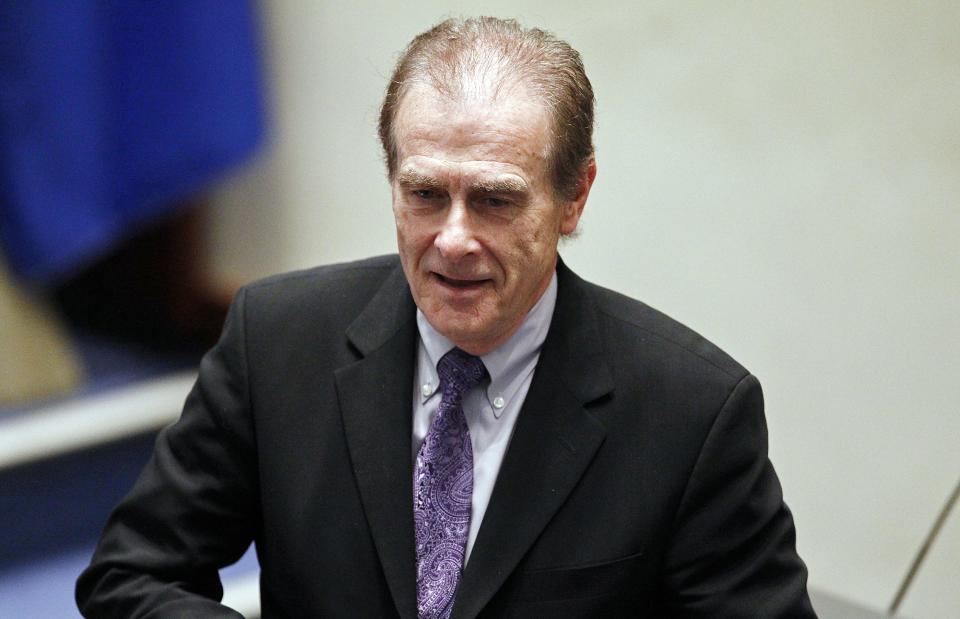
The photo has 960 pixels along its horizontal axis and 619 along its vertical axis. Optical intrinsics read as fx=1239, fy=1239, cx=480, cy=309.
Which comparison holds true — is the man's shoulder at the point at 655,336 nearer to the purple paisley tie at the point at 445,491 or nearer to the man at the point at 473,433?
the man at the point at 473,433

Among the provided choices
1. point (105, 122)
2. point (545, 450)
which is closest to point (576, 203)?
point (545, 450)

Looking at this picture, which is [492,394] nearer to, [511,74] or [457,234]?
[457,234]

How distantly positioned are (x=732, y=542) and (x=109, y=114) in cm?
186

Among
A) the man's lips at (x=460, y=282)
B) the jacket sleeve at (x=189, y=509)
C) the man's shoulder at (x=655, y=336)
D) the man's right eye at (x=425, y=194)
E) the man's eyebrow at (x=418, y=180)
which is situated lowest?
the jacket sleeve at (x=189, y=509)

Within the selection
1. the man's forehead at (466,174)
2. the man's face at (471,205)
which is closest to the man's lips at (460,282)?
the man's face at (471,205)

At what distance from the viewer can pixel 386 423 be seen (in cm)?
146

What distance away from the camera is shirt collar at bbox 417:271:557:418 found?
4.80ft

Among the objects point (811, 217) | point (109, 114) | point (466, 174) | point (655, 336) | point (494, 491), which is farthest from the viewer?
point (109, 114)

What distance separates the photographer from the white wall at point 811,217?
2.50 m

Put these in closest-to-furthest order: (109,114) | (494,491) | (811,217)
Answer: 1. (494,491)
2. (811,217)
3. (109,114)

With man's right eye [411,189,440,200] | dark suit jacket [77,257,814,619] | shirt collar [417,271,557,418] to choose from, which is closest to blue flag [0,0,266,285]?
dark suit jacket [77,257,814,619]

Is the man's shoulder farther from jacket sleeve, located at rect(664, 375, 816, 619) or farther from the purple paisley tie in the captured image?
the purple paisley tie

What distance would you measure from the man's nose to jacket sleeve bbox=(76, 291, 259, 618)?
349mm

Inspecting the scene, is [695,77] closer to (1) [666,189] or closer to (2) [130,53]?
(1) [666,189]
